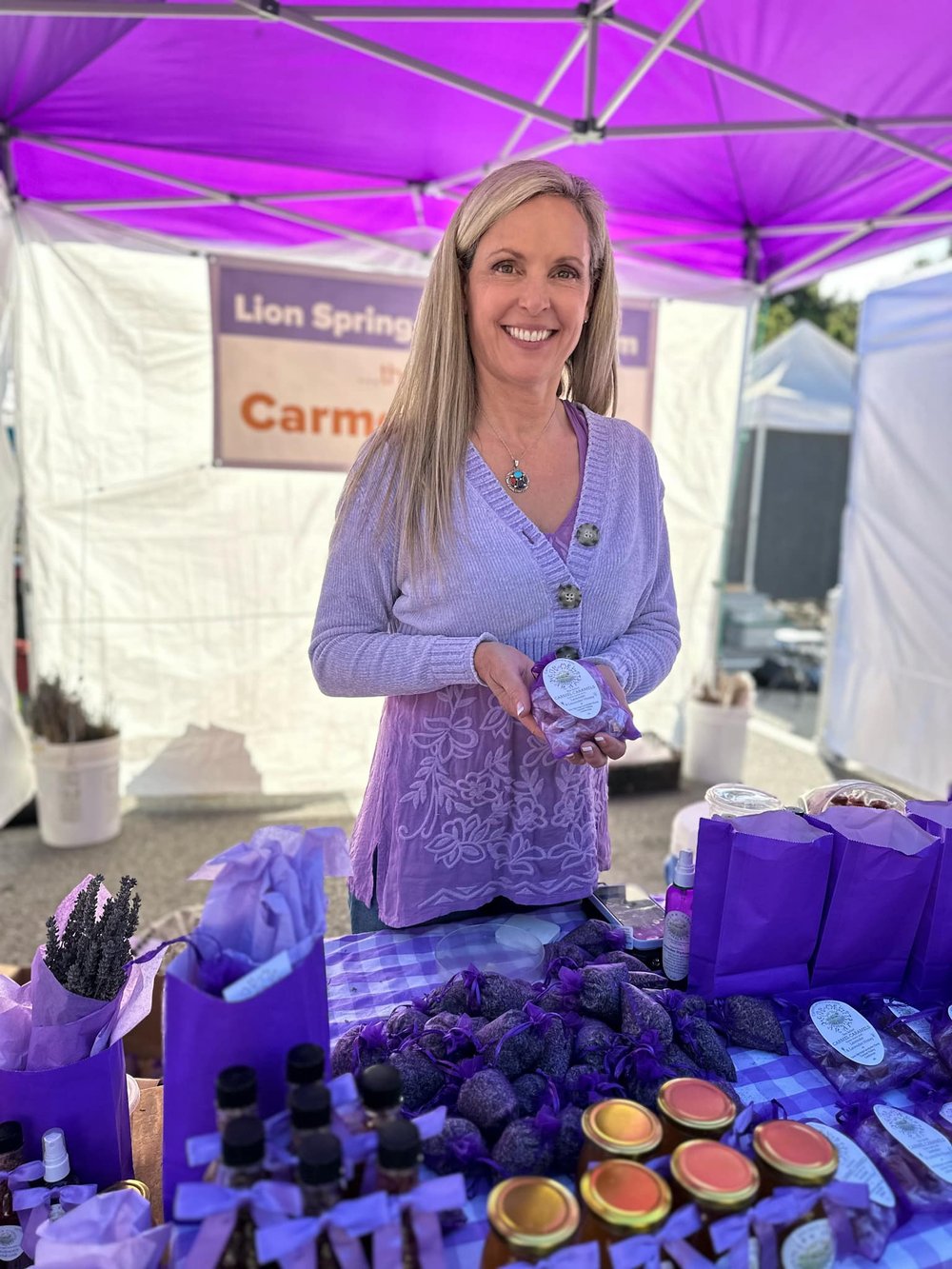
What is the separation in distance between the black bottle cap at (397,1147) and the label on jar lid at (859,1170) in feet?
1.43

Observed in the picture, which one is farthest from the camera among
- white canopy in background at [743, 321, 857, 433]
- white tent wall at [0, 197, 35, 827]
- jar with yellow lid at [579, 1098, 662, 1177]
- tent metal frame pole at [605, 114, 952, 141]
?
white canopy in background at [743, 321, 857, 433]

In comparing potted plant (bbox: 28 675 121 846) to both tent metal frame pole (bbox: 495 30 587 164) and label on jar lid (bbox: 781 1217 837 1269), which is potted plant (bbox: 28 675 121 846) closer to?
tent metal frame pole (bbox: 495 30 587 164)

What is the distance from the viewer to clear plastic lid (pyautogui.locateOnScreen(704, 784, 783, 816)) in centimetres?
137

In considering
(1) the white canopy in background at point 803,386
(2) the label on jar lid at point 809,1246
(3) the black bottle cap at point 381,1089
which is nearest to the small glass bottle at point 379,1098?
(3) the black bottle cap at point 381,1089

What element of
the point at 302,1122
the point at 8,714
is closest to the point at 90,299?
the point at 8,714

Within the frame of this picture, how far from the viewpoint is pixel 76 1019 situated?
3.44ft

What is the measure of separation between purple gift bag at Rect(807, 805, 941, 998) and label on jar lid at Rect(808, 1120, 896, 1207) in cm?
31

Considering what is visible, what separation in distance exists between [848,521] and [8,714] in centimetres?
474

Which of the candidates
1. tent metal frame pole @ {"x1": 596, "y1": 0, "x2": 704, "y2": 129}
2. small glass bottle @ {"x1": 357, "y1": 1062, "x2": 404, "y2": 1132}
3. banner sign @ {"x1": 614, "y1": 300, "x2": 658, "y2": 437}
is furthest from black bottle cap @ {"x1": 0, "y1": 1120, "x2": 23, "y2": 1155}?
banner sign @ {"x1": 614, "y1": 300, "x2": 658, "y2": 437}

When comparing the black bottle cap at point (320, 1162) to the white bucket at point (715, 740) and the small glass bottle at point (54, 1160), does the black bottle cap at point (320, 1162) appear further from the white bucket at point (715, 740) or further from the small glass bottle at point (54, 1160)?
the white bucket at point (715, 740)

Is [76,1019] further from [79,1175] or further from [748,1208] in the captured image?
[748,1208]

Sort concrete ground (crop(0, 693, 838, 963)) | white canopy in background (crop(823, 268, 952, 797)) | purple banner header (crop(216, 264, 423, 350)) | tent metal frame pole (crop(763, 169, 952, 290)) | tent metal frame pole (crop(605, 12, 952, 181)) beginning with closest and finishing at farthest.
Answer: tent metal frame pole (crop(605, 12, 952, 181))
tent metal frame pole (crop(763, 169, 952, 290))
concrete ground (crop(0, 693, 838, 963))
purple banner header (crop(216, 264, 423, 350))
white canopy in background (crop(823, 268, 952, 797))

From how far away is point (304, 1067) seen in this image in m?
0.77

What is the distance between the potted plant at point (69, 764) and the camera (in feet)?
13.1
